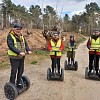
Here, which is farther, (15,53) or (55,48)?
(55,48)

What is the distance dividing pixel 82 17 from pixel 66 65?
81.0m

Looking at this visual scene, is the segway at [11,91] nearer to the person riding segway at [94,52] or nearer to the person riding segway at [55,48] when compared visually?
the person riding segway at [55,48]

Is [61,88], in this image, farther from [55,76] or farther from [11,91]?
[11,91]

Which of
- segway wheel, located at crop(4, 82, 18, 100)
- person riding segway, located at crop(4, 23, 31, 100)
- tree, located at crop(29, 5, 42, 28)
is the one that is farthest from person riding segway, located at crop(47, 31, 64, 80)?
tree, located at crop(29, 5, 42, 28)

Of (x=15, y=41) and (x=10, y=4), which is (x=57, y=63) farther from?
(x=10, y=4)

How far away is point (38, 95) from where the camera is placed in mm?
6840

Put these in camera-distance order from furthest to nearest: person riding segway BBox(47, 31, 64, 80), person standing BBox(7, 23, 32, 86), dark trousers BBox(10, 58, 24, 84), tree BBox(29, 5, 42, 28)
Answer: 1. tree BBox(29, 5, 42, 28)
2. person riding segway BBox(47, 31, 64, 80)
3. dark trousers BBox(10, 58, 24, 84)
4. person standing BBox(7, 23, 32, 86)

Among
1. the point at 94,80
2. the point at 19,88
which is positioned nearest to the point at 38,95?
Result: the point at 19,88

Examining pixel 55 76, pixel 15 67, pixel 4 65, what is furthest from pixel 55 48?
pixel 4 65

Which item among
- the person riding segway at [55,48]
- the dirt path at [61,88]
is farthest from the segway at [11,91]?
the person riding segway at [55,48]

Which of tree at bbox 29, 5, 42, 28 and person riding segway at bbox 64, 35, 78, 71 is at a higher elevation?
tree at bbox 29, 5, 42, 28

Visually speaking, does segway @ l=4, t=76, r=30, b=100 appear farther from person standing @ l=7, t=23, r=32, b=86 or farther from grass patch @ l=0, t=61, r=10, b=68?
grass patch @ l=0, t=61, r=10, b=68

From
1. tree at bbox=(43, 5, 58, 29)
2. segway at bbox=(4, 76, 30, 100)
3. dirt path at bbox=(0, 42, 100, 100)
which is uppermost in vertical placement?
tree at bbox=(43, 5, 58, 29)

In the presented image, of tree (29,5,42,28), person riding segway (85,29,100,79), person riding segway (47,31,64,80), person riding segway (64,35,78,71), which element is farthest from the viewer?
tree (29,5,42,28)
